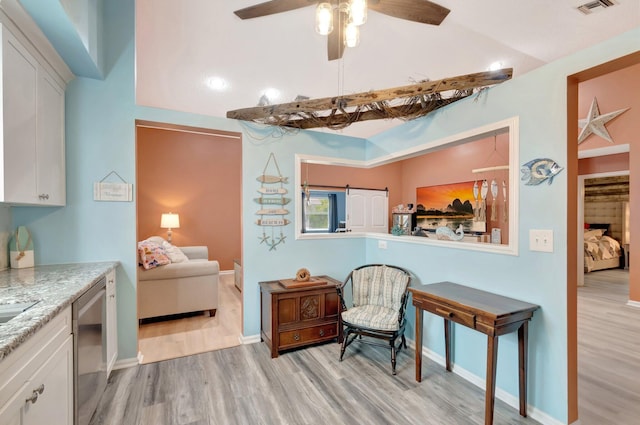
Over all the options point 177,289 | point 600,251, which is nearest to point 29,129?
point 177,289

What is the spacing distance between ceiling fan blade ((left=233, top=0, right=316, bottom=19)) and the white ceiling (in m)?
0.27

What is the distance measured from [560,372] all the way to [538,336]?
22cm

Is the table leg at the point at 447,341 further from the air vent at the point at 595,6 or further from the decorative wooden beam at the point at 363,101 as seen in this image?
the air vent at the point at 595,6

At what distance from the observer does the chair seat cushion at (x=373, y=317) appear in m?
2.51

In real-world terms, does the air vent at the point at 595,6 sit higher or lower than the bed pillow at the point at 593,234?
higher

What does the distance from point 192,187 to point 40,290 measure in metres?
5.24

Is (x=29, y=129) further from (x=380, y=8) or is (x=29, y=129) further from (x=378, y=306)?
(x=378, y=306)

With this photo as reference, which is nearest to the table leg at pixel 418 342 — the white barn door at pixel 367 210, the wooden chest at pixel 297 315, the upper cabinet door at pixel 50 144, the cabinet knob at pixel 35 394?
the wooden chest at pixel 297 315

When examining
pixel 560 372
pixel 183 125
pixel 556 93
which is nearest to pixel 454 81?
pixel 556 93

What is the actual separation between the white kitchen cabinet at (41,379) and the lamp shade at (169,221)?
4.83m

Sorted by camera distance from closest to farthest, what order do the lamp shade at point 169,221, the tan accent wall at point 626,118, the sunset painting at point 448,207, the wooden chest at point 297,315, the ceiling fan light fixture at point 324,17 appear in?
the ceiling fan light fixture at point 324,17 → the wooden chest at point 297,315 → the tan accent wall at point 626,118 → the sunset painting at point 448,207 → the lamp shade at point 169,221

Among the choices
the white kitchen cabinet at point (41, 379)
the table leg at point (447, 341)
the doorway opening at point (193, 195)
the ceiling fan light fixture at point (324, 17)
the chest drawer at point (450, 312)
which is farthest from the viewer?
the doorway opening at point (193, 195)

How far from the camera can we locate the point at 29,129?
178 cm

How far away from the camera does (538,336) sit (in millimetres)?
1914
